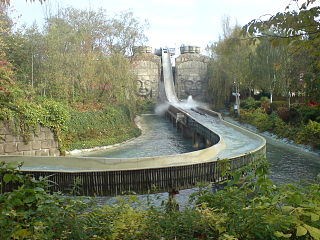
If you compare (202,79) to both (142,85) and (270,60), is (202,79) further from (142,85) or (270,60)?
(270,60)

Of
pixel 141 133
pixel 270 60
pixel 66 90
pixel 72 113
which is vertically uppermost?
pixel 270 60

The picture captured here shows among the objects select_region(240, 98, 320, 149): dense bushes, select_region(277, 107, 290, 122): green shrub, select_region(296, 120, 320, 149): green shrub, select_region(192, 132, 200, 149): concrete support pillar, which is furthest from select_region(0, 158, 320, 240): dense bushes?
select_region(277, 107, 290, 122): green shrub

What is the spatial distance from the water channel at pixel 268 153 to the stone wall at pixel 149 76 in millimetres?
23739

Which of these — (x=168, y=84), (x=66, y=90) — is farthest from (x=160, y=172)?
(x=168, y=84)

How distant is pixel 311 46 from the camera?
163 inches

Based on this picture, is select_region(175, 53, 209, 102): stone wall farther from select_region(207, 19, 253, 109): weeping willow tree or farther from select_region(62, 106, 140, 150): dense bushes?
select_region(62, 106, 140, 150): dense bushes

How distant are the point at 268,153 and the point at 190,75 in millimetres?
34581

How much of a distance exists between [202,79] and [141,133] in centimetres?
2649

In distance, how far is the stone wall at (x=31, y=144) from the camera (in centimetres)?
1513

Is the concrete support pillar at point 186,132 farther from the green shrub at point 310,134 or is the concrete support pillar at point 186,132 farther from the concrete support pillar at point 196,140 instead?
the green shrub at point 310,134

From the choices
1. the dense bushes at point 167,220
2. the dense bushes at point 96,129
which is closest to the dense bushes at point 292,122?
the dense bushes at point 96,129

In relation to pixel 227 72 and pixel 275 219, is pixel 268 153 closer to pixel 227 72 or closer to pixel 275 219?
pixel 275 219

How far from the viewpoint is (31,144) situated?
52.7 feet

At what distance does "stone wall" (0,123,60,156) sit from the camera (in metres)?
15.1
